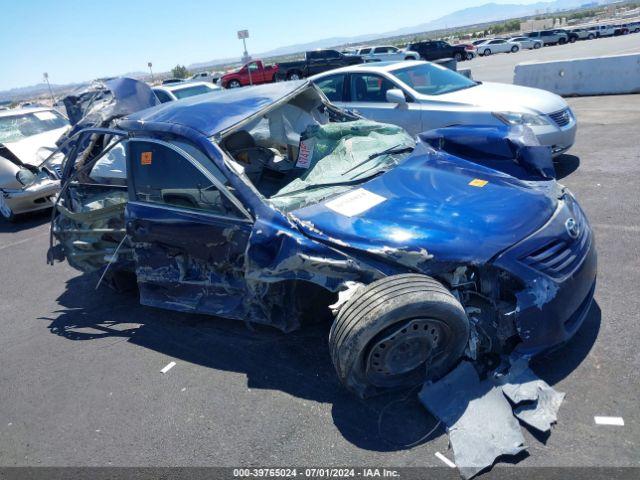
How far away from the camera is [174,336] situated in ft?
12.8

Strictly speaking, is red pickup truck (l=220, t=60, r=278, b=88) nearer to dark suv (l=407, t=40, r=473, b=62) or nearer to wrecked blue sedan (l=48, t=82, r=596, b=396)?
dark suv (l=407, t=40, r=473, b=62)

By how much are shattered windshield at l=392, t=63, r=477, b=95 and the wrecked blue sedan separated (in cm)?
278

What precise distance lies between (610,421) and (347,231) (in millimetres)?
1701

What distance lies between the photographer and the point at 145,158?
385 cm

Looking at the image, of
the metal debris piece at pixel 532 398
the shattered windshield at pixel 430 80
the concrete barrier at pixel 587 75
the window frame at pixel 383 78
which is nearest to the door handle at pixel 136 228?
the metal debris piece at pixel 532 398

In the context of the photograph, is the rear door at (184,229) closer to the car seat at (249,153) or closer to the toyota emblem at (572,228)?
the car seat at (249,153)

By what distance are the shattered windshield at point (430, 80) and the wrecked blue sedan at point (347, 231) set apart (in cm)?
278

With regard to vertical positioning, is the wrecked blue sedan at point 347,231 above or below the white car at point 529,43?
below

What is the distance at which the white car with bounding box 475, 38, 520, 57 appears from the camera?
4017 centimetres

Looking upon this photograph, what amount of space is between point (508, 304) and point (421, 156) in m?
1.60

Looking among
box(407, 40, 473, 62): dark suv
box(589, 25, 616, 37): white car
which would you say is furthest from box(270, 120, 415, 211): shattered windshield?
box(589, 25, 616, 37): white car

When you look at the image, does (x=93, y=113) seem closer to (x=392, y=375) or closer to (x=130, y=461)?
(x=130, y=461)

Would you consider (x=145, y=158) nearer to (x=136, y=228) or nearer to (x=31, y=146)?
(x=136, y=228)

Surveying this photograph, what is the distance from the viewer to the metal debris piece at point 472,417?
7.69 feet
